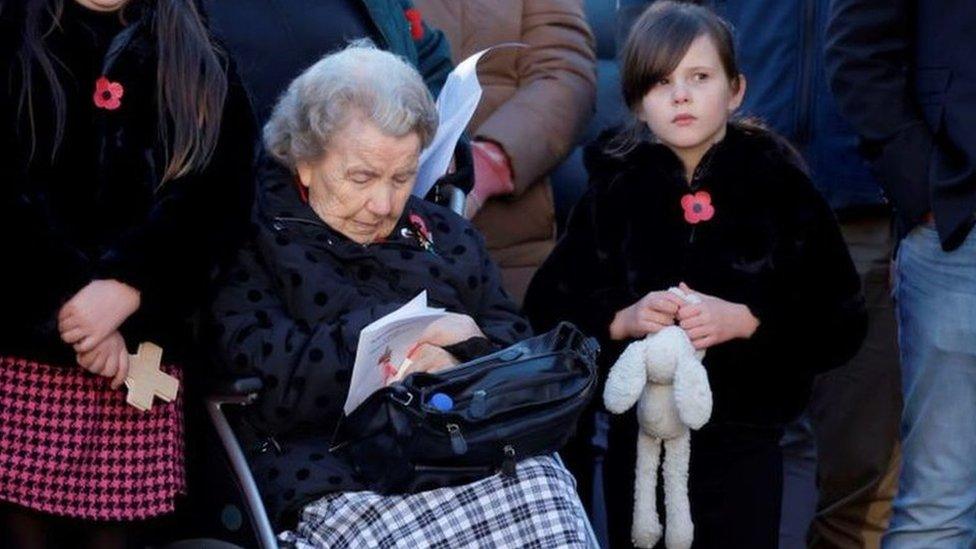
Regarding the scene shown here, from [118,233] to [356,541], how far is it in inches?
31.6

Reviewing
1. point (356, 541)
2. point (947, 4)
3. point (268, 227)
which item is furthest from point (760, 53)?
point (356, 541)

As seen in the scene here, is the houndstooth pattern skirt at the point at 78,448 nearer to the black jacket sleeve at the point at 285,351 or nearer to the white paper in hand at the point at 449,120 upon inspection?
the black jacket sleeve at the point at 285,351

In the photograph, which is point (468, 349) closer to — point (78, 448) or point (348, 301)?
point (348, 301)

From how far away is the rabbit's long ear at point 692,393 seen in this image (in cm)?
427

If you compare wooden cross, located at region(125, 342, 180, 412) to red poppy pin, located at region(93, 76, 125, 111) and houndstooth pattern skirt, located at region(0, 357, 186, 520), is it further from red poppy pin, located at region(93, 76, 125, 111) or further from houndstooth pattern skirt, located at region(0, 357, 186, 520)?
red poppy pin, located at region(93, 76, 125, 111)

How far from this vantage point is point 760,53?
5285mm

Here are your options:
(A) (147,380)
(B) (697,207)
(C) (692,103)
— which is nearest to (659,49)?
(C) (692,103)

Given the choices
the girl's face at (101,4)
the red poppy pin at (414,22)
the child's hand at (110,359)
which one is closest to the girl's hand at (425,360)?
the child's hand at (110,359)

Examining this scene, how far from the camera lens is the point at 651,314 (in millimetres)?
4395

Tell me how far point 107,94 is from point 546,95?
187 centimetres

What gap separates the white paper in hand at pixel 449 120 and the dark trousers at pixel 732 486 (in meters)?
0.74

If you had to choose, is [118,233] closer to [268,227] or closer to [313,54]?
[268,227]

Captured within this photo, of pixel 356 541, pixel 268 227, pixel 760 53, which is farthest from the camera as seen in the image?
pixel 760 53

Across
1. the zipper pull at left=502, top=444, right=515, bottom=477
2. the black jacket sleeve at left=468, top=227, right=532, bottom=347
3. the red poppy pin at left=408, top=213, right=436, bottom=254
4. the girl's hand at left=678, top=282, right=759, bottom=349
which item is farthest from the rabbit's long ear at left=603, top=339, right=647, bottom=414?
the zipper pull at left=502, top=444, right=515, bottom=477
